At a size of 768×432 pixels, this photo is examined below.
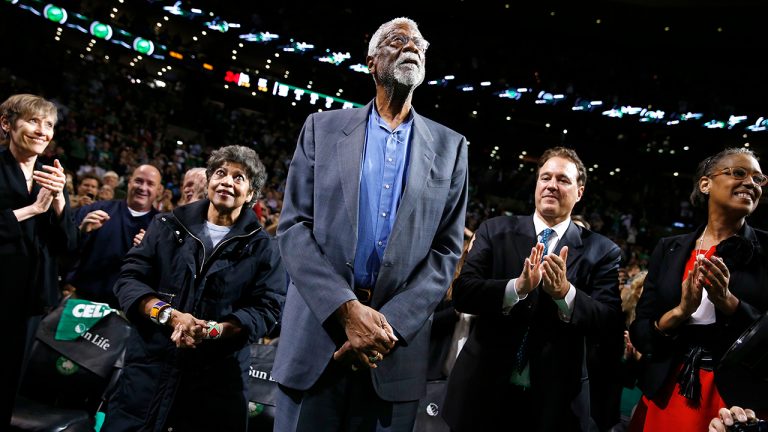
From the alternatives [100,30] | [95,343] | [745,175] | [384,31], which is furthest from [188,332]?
[100,30]

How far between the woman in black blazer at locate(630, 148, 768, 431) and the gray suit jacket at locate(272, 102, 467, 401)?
36.0 inches

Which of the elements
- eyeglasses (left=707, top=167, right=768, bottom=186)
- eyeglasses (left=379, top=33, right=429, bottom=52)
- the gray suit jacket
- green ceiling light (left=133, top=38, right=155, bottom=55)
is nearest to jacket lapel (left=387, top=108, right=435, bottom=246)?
the gray suit jacket

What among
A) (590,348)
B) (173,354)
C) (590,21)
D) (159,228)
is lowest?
(173,354)

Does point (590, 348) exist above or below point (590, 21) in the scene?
below

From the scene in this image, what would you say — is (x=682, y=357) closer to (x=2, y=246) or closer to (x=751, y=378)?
(x=751, y=378)

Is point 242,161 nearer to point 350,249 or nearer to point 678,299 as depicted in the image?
point 350,249

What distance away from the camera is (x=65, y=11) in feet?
50.8

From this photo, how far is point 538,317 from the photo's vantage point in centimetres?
210

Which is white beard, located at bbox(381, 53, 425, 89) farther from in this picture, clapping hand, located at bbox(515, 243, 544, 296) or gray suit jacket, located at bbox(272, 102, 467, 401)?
clapping hand, located at bbox(515, 243, 544, 296)

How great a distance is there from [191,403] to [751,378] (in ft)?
6.71

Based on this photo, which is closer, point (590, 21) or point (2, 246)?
point (2, 246)

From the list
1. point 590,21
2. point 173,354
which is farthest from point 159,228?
point 590,21

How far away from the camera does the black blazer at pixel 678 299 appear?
198cm

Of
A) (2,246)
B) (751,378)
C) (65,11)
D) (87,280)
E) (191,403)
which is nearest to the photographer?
(751,378)
